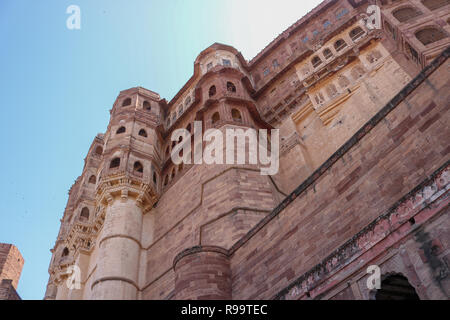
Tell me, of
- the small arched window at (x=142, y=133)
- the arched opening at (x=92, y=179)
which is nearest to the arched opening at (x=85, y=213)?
the arched opening at (x=92, y=179)

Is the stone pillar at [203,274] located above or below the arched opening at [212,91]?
below

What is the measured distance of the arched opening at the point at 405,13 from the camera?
1491cm

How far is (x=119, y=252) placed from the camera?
16.0 metres

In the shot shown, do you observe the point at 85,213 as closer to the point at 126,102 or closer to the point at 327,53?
the point at 126,102

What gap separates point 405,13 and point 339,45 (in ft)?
12.4

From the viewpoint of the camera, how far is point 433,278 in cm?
559

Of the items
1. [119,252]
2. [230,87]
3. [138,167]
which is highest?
[230,87]

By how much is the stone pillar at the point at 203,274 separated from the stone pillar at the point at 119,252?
5.28 metres

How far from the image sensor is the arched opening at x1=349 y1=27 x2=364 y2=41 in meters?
18.1

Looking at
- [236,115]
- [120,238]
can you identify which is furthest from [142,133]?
[120,238]

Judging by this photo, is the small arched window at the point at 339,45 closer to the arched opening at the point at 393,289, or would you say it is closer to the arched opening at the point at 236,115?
the arched opening at the point at 236,115

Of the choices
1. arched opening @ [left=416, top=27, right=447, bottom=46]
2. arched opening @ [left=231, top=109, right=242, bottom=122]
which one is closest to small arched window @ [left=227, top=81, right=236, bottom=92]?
arched opening @ [left=231, top=109, right=242, bottom=122]
